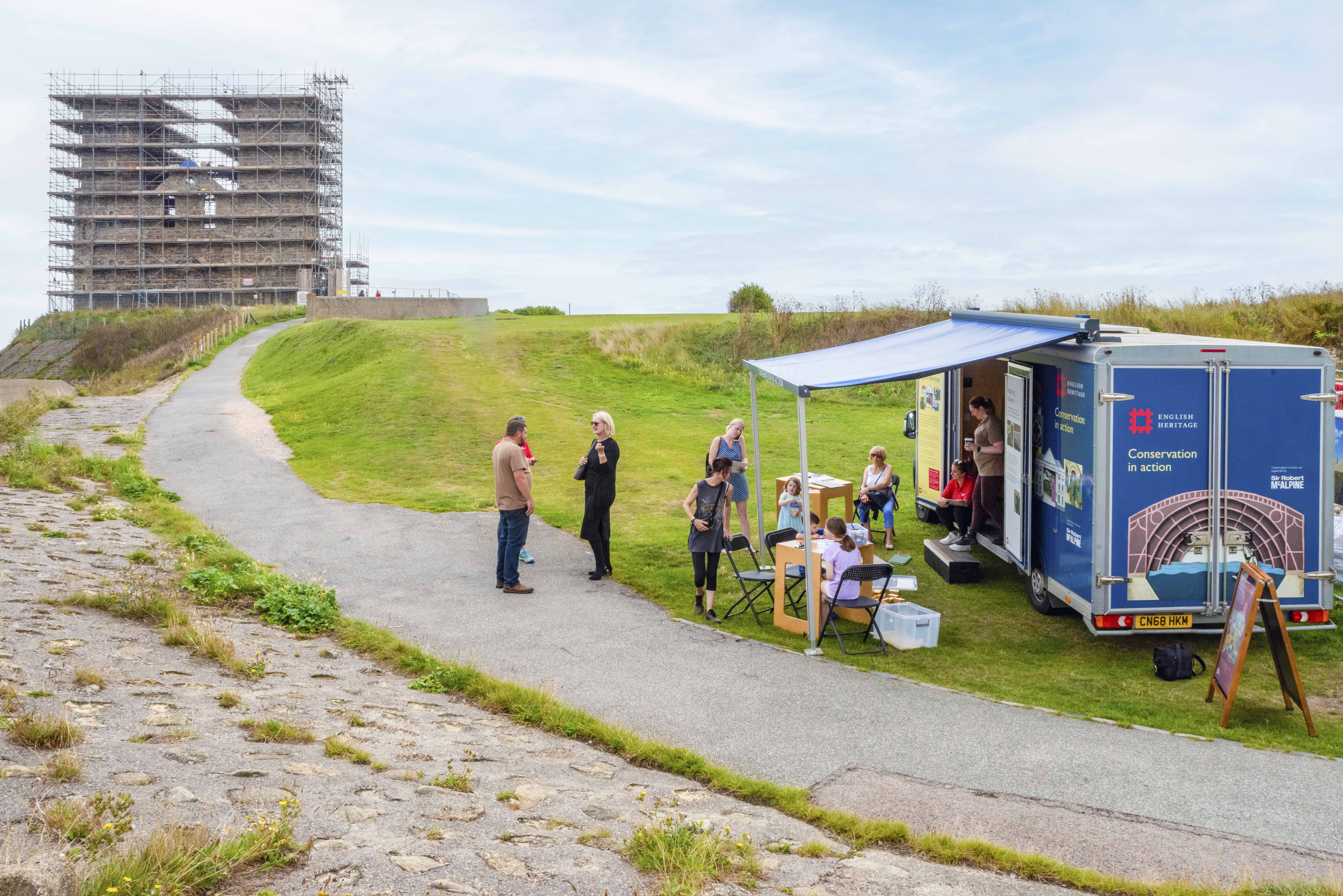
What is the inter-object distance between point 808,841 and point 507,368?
2647 centimetres

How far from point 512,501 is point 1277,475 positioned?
7.47m

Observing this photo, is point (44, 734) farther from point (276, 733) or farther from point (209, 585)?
point (209, 585)

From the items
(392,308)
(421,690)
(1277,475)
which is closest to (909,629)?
(1277,475)

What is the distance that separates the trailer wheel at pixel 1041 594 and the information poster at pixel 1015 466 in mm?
255

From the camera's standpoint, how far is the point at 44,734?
5328 millimetres

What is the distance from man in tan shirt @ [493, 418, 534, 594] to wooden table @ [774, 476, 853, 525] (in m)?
3.35

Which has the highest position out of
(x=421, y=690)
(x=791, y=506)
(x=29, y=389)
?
(x=29, y=389)

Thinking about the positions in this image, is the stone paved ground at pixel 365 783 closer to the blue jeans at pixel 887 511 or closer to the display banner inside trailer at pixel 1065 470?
the display banner inside trailer at pixel 1065 470

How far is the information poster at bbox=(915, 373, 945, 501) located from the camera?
47.0 ft

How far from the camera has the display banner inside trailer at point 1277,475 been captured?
874cm

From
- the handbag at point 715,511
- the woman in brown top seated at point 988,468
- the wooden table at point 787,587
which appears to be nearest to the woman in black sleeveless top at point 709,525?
the handbag at point 715,511

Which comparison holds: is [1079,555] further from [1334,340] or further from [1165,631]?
[1334,340]

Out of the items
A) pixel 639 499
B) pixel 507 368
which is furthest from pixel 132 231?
pixel 639 499

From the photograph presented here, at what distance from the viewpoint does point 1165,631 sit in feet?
30.1
